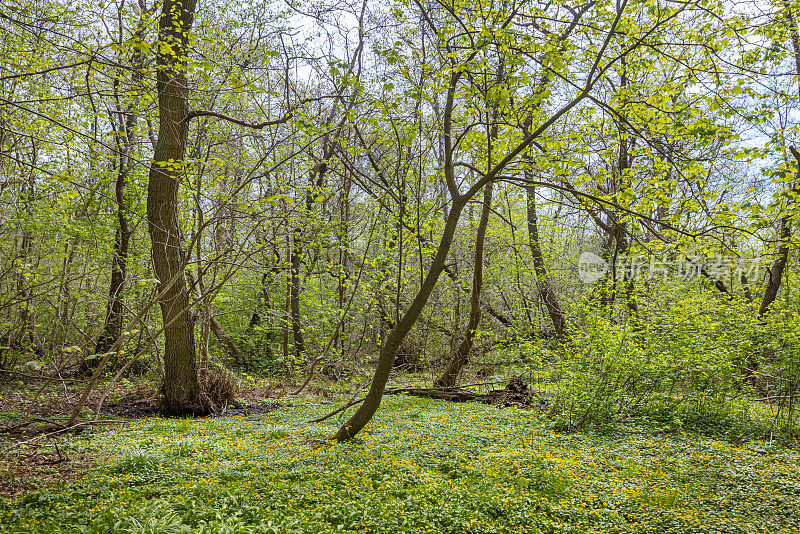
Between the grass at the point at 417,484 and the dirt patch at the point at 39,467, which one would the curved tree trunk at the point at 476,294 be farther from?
the dirt patch at the point at 39,467

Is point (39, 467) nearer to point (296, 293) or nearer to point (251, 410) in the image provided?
point (251, 410)

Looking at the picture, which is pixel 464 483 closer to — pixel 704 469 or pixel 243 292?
pixel 704 469

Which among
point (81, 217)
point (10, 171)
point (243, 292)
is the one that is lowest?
point (243, 292)

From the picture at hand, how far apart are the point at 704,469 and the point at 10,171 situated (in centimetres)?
1485

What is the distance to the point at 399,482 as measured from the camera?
518cm

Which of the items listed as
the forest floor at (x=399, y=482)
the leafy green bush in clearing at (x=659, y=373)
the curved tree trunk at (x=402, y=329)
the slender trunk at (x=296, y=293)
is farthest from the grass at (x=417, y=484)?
the slender trunk at (x=296, y=293)

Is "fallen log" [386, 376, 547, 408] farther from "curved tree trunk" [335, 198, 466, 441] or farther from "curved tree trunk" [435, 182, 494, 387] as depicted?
"curved tree trunk" [335, 198, 466, 441]

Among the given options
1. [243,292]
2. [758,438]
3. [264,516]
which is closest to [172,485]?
[264,516]

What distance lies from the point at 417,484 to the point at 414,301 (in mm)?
2285

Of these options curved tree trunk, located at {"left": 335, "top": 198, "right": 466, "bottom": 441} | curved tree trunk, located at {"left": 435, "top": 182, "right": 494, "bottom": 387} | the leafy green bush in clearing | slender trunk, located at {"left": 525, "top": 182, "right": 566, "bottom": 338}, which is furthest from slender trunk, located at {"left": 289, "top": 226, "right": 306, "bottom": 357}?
slender trunk, located at {"left": 525, "top": 182, "right": 566, "bottom": 338}

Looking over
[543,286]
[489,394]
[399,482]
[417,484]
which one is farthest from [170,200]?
[543,286]

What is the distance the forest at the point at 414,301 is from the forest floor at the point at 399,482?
Result: 4 cm

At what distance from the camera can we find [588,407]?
784 centimetres

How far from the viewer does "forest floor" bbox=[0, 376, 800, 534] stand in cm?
418
